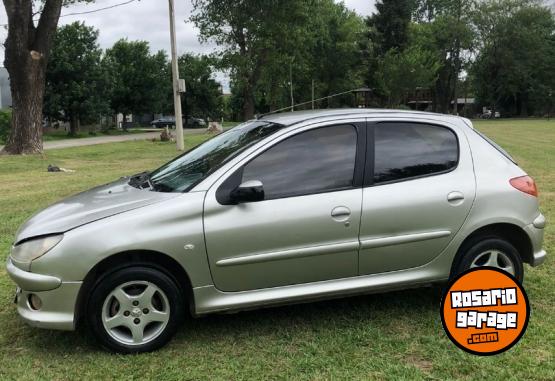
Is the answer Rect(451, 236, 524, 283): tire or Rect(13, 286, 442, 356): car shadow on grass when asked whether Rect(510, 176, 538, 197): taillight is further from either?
Rect(13, 286, 442, 356): car shadow on grass

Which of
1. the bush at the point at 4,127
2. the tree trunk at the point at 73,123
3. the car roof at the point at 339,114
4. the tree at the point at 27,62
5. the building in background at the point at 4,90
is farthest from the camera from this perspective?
the building in background at the point at 4,90

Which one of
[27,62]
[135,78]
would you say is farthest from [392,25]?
[27,62]

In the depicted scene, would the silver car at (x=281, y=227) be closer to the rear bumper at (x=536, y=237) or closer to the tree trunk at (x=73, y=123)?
the rear bumper at (x=536, y=237)

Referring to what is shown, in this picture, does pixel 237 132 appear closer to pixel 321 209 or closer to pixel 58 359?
pixel 321 209

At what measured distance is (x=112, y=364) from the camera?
11.7 ft

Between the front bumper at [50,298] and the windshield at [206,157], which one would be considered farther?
the windshield at [206,157]

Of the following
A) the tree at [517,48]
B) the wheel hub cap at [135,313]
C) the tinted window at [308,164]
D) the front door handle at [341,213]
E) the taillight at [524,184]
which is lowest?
the wheel hub cap at [135,313]

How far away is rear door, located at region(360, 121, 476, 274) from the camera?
13.1 feet

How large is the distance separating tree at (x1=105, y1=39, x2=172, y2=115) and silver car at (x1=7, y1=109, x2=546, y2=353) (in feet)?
136

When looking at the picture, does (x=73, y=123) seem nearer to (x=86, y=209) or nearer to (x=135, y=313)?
(x=86, y=209)

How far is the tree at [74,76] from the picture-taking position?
33750mm

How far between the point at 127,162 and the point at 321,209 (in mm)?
14323

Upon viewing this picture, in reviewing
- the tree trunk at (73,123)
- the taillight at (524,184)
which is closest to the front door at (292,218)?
the taillight at (524,184)

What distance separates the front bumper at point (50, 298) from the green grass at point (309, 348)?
0.28 m
